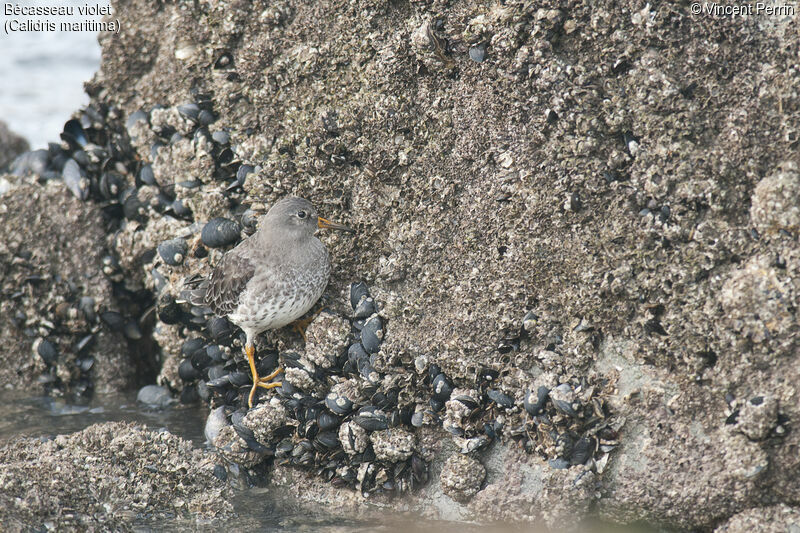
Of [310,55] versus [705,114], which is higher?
[310,55]

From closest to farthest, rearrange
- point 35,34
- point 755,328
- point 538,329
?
point 755,328 < point 538,329 < point 35,34

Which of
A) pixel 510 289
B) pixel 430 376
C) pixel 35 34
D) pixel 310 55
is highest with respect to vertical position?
pixel 35 34

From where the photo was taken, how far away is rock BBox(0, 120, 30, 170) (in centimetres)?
938

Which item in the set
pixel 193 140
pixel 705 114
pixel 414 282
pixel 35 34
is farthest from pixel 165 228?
pixel 35 34

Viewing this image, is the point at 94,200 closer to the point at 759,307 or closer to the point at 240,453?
the point at 240,453

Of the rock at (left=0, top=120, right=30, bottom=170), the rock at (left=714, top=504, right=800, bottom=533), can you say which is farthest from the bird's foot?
the rock at (left=0, top=120, right=30, bottom=170)

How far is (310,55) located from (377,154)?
1.02 m

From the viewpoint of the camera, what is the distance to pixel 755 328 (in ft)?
13.8

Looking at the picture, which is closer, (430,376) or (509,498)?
(509,498)

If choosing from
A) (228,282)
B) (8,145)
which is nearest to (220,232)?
(228,282)

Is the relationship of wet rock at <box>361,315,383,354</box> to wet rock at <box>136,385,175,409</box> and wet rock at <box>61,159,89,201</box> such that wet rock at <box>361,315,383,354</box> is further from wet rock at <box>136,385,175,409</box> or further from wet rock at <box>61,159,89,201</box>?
wet rock at <box>61,159,89,201</box>

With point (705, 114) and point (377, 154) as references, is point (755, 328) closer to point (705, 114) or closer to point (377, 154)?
point (705, 114)

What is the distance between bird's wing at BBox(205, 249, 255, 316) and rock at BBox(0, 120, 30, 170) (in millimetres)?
5108

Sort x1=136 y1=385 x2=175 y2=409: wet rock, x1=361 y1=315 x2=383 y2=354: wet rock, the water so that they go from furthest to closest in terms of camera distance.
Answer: the water < x1=136 y1=385 x2=175 y2=409: wet rock < x1=361 y1=315 x2=383 y2=354: wet rock
